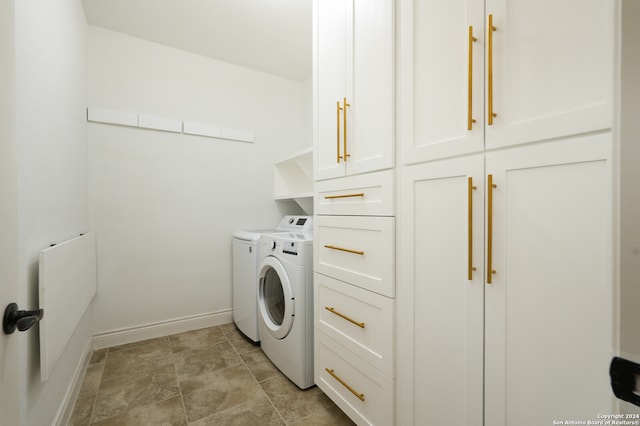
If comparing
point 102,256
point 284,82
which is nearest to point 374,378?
point 102,256

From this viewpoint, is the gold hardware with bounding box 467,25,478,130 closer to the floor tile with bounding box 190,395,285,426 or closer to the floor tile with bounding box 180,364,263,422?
the floor tile with bounding box 190,395,285,426

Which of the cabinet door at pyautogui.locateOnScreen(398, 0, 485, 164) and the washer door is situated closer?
the cabinet door at pyautogui.locateOnScreen(398, 0, 485, 164)

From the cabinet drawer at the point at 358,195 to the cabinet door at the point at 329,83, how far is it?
7 cm

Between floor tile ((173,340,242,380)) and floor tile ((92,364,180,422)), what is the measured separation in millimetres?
80

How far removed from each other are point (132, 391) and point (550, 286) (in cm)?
222

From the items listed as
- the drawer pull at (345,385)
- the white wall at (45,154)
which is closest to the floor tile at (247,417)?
the drawer pull at (345,385)

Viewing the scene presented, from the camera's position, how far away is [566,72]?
658 millimetres

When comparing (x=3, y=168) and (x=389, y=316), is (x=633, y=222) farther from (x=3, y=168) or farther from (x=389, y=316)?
(x=3, y=168)

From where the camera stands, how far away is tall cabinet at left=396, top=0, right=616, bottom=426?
0.63 metres

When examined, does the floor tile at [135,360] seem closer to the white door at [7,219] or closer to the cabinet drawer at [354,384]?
the cabinet drawer at [354,384]

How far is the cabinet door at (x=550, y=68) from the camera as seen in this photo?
2.00 feet

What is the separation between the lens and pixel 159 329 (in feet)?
7.75

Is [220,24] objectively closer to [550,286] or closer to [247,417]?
[550,286]

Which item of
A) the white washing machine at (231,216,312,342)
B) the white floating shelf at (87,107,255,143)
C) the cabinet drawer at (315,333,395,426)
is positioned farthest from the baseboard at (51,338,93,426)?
the white floating shelf at (87,107,255,143)
